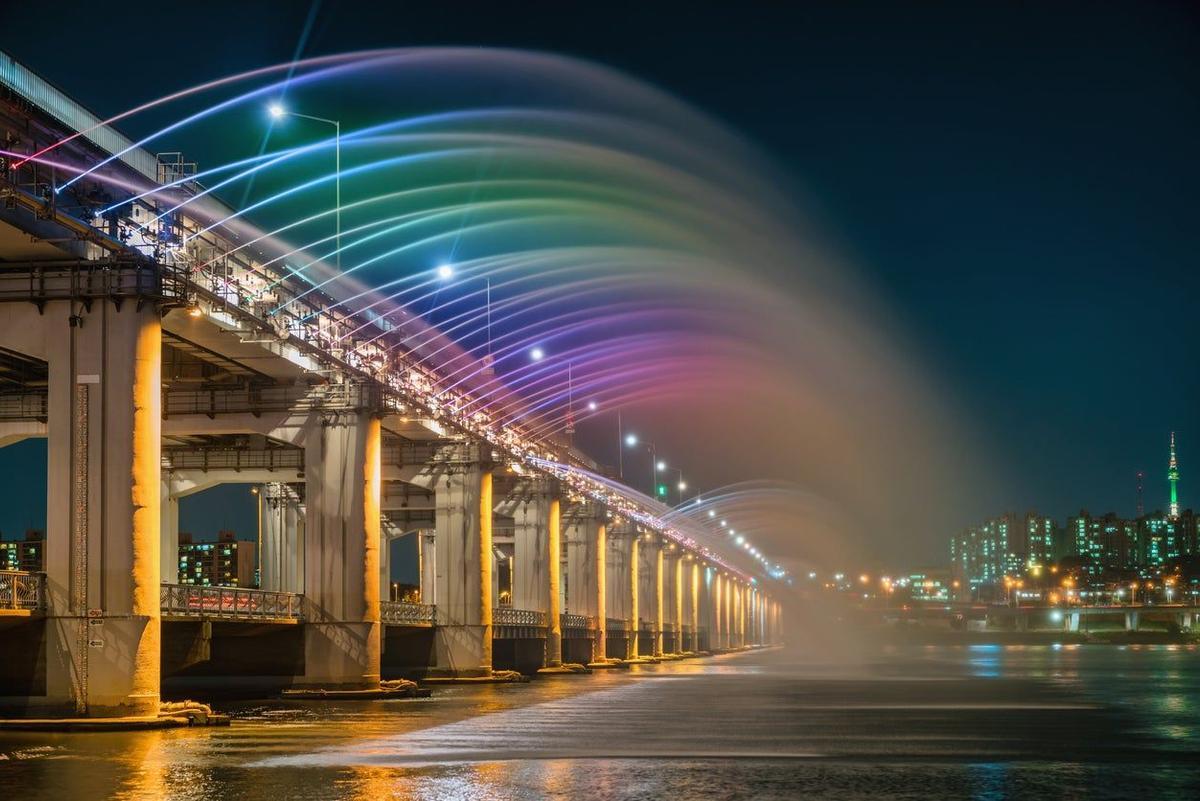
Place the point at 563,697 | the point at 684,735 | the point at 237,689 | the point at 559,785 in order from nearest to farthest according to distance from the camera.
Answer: the point at 559,785 < the point at 684,735 < the point at 563,697 < the point at 237,689

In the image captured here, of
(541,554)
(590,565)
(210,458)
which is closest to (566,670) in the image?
(541,554)

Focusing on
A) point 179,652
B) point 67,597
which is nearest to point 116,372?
point 67,597

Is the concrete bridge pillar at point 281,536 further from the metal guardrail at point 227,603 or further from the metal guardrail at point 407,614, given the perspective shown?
the metal guardrail at point 227,603

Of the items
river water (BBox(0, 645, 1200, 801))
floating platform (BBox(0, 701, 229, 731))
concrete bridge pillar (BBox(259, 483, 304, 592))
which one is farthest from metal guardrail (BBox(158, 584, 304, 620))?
concrete bridge pillar (BBox(259, 483, 304, 592))

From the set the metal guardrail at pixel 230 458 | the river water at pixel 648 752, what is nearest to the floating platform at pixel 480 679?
the metal guardrail at pixel 230 458

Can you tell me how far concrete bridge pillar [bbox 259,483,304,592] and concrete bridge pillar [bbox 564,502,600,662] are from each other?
25.7 metres

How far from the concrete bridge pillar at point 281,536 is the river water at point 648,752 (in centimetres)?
3882

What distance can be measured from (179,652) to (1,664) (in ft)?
30.9

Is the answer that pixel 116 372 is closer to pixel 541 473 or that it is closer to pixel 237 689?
pixel 237 689

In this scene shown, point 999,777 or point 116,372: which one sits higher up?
point 116,372

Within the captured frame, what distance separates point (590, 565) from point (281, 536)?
2778cm

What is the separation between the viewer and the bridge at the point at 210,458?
37500mm

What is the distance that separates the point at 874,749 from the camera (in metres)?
29.4

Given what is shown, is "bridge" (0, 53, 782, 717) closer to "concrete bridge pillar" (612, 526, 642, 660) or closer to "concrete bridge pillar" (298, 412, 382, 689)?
"concrete bridge pillar" (298, 412, 382, 689)
